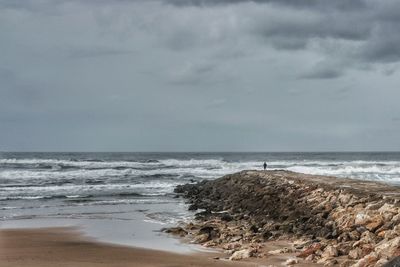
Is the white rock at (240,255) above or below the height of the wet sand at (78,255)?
above

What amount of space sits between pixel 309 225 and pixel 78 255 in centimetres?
641

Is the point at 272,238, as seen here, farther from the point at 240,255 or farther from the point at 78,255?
the point at 78,255

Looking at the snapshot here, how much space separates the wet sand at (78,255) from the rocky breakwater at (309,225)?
120cm

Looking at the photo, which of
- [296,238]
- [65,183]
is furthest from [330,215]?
[65,183]

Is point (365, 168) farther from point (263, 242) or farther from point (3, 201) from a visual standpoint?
point (263, 242)

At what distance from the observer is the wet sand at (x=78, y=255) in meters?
10.9

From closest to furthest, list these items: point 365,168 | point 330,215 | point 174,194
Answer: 1. point 330,215
2. point 174,194
3. point 365,168

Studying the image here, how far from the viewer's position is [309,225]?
14086 mm

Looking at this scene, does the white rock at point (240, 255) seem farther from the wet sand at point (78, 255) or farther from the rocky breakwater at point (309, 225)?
the wet sand at point (78, 255)

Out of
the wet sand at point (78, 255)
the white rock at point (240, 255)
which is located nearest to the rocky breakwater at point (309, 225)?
the white rock at point (240, 255)

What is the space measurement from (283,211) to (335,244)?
604cm

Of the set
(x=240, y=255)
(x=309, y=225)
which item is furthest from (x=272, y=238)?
(x=240, y=255)

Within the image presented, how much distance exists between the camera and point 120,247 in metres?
13.2

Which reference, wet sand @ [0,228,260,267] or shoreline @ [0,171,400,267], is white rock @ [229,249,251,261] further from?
wet sand @ [0,228,260,267]
